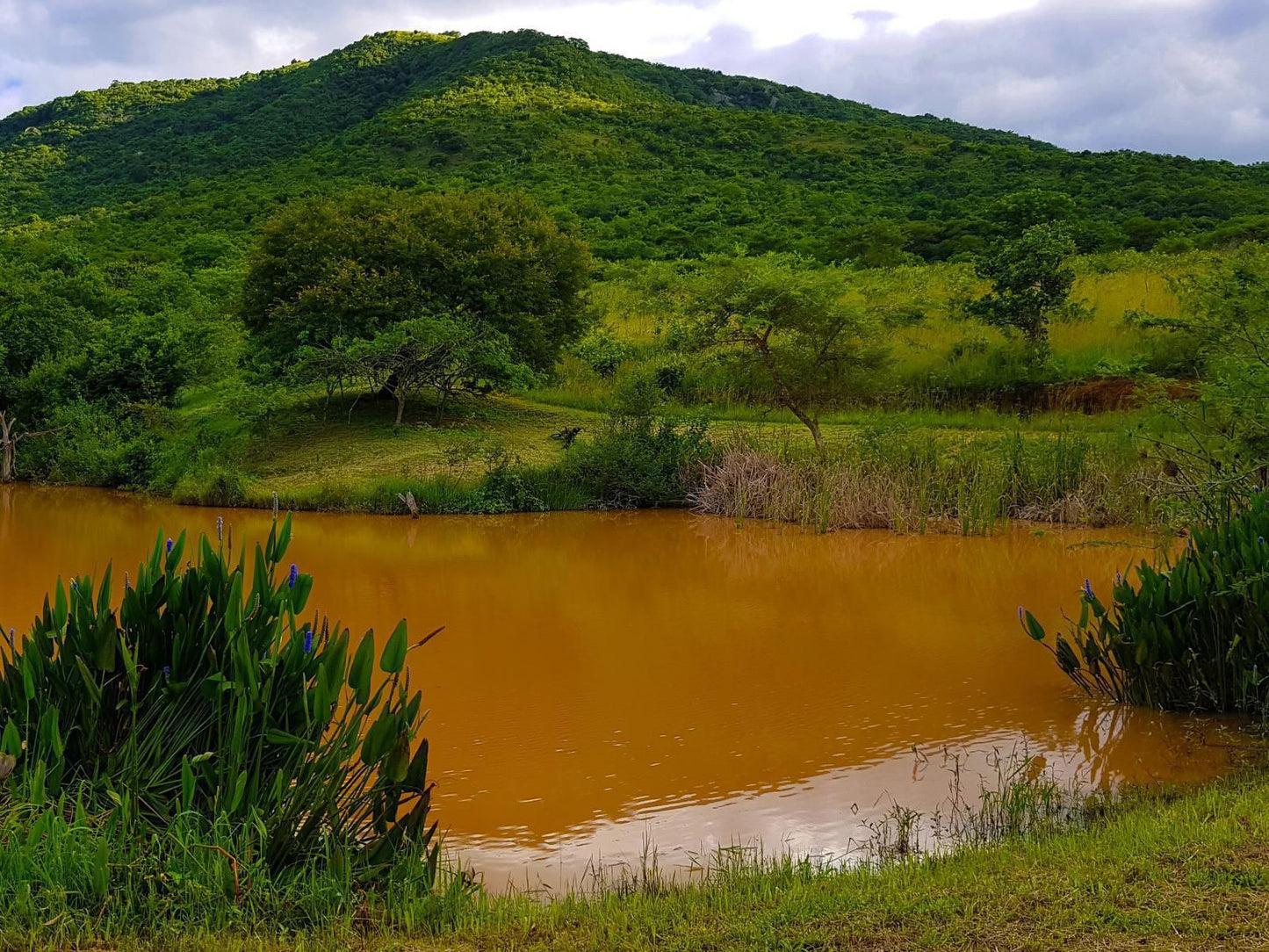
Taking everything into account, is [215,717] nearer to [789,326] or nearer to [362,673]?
[362,673]

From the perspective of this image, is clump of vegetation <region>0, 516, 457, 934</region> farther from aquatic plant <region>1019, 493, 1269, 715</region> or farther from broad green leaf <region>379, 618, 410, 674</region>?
aquatic plant <region>1019, 493, 1269, 715</region>

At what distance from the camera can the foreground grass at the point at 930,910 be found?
3.27m

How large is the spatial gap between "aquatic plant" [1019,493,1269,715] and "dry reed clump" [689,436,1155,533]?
281 inches

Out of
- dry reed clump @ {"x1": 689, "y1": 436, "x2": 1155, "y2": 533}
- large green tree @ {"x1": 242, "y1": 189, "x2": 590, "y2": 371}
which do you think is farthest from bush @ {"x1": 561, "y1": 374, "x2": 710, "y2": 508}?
large green tree @ {"x1": 242, "y1": 189, "x2": 590, "y2": 371}

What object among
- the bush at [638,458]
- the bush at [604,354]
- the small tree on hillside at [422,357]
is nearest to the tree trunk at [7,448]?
the small tree on hillside at [422,357]

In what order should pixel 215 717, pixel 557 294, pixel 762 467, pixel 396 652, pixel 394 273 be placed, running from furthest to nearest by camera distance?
pixel 557 294 → pixel 394 273 → pixel 762 467 → pixel 215 717 → pixel 396 652

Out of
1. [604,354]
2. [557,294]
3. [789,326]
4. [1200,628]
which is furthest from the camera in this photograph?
[604,354]

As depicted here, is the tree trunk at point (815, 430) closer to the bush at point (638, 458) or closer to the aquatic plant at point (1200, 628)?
the bush at point (638, 458)

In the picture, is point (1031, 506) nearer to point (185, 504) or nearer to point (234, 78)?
point (185, 504)

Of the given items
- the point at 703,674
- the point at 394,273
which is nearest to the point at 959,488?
the point at 703,674

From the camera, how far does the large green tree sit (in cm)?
1908

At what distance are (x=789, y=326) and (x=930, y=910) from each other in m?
13.3

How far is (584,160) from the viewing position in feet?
173

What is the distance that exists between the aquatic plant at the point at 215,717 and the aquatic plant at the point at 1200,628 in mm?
3999
